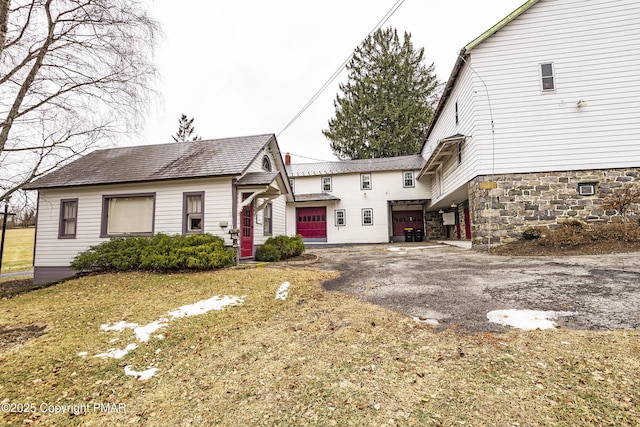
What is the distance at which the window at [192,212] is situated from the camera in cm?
997

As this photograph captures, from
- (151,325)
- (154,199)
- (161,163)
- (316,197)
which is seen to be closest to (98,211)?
(154,199)

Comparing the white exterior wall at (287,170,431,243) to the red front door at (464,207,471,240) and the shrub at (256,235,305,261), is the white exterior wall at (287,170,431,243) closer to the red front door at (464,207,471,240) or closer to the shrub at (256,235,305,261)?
the red front door at (464,207,471,240)

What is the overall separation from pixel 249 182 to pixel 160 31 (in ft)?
15.8

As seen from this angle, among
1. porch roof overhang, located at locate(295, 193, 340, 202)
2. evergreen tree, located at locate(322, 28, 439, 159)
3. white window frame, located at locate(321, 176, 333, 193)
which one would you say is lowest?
porch roof overhang, located at locate(295, 193, 340, 202)

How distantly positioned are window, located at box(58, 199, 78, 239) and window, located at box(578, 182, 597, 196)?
1836 centimetres

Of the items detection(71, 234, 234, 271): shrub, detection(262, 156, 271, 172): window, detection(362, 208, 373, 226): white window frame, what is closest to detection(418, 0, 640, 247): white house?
detection(262, 156, 271, 172): window

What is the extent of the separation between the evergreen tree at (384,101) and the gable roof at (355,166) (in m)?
8.14

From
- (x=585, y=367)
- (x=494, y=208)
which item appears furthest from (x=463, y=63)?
(x=585, y=367)

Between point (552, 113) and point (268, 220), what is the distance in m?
11.7

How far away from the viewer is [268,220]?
1299 cm

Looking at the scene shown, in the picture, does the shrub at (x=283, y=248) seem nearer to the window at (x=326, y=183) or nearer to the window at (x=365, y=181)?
the window at (x=326, y=183)

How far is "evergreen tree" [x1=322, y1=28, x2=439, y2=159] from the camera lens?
95.9 feet

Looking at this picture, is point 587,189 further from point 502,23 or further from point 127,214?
point 127,214

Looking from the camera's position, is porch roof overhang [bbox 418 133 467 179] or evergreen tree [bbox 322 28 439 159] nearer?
porch roof overhang [bbox 418 133 467 179]
